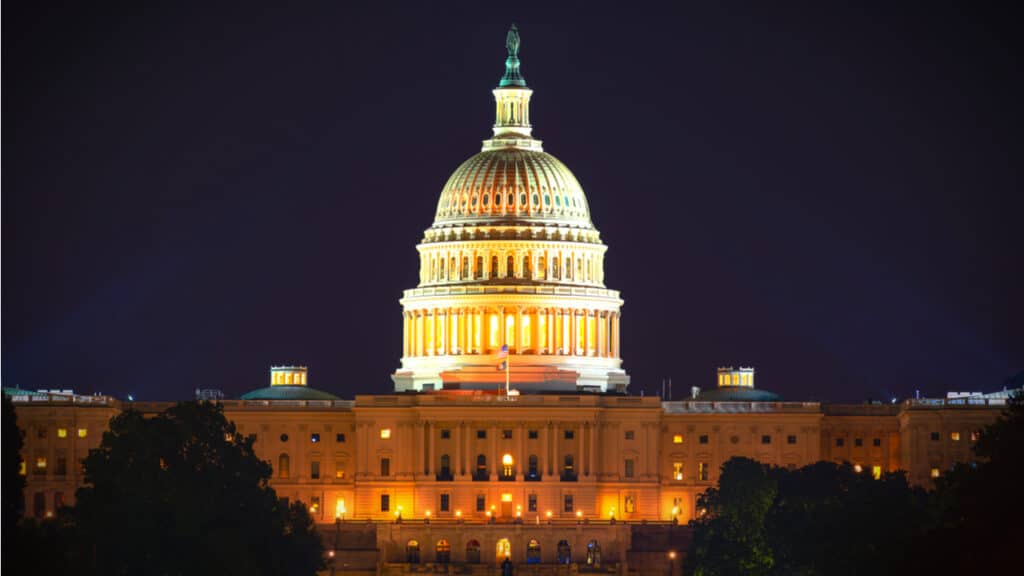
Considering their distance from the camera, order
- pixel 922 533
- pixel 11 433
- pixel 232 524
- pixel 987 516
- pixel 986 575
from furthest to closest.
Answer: pixel 232 524 → pixel 11 433 → pixel 922 533 → pixel 987 516 → pixel 986 575

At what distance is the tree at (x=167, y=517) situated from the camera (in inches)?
7111

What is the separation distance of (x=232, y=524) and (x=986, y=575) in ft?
192

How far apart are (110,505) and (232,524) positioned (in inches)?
293

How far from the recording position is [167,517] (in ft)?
611

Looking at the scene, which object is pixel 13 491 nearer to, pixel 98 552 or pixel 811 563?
pixel 98 552

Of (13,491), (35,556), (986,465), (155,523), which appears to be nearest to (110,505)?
(155,523)

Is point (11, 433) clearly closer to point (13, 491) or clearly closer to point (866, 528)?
point (13, 491)

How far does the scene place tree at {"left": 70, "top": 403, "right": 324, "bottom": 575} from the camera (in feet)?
593

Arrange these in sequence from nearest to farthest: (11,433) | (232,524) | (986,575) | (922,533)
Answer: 1. (986,575)
2. (922,533)
3. (11,433)
4. (232,524)

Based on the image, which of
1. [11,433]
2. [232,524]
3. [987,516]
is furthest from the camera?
[232,524]

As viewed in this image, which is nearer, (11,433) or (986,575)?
(986,575)

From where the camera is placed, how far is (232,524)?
627 ft

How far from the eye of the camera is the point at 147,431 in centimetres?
19912

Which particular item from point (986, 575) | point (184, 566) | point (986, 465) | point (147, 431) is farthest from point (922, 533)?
point (147, 431)
